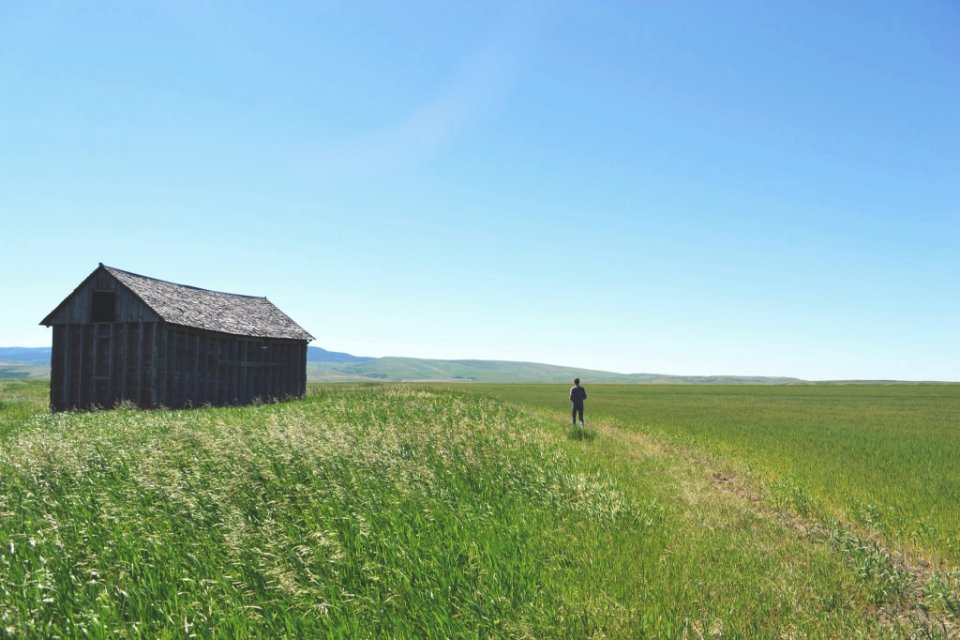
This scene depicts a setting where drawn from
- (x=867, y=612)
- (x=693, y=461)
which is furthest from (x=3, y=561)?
(x=693, y=461)

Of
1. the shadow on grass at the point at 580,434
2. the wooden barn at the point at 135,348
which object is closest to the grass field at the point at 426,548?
the shadow on grass at the point at 580,434

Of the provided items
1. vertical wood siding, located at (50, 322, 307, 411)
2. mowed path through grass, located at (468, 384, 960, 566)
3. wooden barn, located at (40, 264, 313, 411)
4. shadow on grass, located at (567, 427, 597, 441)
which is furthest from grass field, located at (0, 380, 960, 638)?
wooden barn, located at (40, 264, 313, 411)

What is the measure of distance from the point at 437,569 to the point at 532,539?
139 cm

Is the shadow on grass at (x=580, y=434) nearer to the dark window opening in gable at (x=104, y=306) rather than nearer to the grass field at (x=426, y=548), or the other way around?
the grass field at (x=426, y=548)

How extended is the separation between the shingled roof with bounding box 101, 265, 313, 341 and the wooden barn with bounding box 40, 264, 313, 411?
11 cm

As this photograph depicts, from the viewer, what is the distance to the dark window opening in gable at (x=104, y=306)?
88.9ft

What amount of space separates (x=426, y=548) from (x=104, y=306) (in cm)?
2827

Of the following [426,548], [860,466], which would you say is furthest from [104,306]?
[860,466]

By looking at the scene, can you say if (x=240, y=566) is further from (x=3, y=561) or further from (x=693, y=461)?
(x=693, y=461)

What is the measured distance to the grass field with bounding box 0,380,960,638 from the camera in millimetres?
5117

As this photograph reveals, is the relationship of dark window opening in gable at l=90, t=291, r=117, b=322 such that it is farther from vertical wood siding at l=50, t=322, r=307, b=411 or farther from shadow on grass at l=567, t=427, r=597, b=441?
shadow on grass at l=567, t=427, r=597, b=441

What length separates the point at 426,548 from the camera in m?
6.25

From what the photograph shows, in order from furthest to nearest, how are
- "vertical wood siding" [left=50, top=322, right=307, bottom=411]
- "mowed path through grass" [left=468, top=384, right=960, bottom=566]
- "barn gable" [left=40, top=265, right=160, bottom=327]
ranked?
"barn gable" [left=40, top=265, right=160, bottom=327] < "vertical wood siding" [left=50, top=322, right=307, bottom=411] < "mowed path through grass" [left=468, top=384, right=960, bottom=566]

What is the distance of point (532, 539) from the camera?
6656 mm
